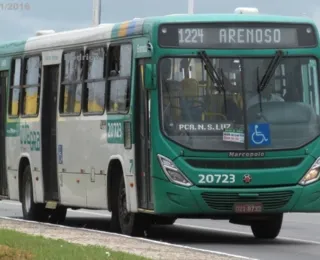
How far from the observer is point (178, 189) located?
767 inches

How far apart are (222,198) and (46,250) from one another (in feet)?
13.5

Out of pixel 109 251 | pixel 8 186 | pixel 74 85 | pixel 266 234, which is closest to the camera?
pixel 109 251

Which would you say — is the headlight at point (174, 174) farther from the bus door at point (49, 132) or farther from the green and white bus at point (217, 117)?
the bus door at point (49, 132)

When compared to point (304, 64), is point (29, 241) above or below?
A: below

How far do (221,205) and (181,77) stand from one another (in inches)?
71.1

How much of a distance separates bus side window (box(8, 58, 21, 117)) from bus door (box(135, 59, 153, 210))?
627cm

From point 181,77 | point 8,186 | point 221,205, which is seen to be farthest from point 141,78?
point 8,186

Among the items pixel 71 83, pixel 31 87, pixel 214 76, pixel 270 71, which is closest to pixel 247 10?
pixel 270 71

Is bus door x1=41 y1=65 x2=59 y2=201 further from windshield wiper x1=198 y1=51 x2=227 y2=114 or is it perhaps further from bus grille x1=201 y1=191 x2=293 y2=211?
bus grille x1=201 y1=191 x2=293 y2=211

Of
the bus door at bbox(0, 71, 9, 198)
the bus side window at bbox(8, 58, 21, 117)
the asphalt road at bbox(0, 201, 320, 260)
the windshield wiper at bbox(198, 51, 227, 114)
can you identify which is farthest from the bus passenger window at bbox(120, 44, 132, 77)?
the bus door at bbox(0, 71, 9, 198)

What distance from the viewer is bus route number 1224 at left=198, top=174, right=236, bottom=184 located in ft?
64.0

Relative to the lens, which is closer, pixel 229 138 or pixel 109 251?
pixel 109 251

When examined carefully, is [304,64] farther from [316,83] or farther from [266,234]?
[266,234]

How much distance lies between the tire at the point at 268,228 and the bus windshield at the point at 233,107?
1.86 meters
